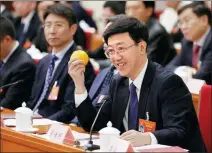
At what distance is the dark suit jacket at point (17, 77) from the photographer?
425cm

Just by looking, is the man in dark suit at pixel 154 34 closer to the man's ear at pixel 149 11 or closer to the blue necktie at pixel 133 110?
the man's ear at pixel 149 11

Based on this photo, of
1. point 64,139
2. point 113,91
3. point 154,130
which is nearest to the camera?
point 64,139

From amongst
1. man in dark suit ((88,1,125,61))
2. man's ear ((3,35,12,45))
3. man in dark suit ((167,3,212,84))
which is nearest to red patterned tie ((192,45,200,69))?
man in dark suit ((167,3,212,84))

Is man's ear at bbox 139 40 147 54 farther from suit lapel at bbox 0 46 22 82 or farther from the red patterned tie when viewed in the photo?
the red patterned tie

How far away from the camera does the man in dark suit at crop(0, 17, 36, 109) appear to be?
425 centimetres

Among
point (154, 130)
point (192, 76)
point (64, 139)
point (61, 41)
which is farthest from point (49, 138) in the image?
point (192, 76)

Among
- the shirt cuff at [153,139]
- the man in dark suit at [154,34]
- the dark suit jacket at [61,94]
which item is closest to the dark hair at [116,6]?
the man in dark suit at [154,34]

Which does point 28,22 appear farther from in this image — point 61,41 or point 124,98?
point 124,98

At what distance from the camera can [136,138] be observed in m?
2.55

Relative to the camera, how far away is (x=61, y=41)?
4.14 metres

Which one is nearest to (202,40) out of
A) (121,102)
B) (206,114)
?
(206,114)

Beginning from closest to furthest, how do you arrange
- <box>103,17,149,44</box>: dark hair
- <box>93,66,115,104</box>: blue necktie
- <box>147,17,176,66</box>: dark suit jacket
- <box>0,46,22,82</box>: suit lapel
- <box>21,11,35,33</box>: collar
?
<box>103,17,149,44</box>: dark hair
<box>93,66,115,104</box>: blue necktie
<box>0,46,22,82</box>: suit lapel
<box>147,17,176,66</box>: dark suit jacket
<box>21,11,35,33</box>: collar

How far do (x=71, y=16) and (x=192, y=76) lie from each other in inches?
44.0

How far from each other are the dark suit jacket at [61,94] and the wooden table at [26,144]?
3.95ft
